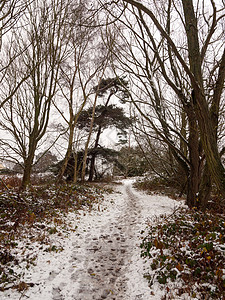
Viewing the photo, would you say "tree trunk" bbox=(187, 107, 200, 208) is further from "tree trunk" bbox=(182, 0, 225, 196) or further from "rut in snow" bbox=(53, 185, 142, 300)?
"tree trunk" bbox=(182, 0, 225, 196)

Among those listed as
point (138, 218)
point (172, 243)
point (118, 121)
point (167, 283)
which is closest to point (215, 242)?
point (172, 243)

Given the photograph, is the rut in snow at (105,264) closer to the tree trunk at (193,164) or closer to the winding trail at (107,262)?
the winding trail at (107,262)

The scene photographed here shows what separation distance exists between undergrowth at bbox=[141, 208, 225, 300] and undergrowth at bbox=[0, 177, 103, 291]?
2092 millimetres

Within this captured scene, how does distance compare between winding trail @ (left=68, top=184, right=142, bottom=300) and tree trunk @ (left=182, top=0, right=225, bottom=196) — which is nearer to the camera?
tree trunk @ (left=182, top=0, right=225, bottom=196)

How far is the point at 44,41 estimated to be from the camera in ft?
17.7

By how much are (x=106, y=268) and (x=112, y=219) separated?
2896mm

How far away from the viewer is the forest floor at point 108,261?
2.56 meters

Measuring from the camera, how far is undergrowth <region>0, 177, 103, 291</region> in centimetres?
292

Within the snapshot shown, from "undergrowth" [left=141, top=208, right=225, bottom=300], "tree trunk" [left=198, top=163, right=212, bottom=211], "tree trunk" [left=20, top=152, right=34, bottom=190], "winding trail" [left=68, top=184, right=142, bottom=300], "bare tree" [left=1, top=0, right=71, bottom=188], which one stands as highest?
"bare tree" [left=1, top=0, right=71, bottom=188]

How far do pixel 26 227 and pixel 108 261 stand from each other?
224cm

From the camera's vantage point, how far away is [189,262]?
2910mm

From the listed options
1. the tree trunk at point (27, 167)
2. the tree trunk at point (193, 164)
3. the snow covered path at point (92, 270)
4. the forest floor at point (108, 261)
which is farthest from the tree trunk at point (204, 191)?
the tree trunk at point (27, 167)

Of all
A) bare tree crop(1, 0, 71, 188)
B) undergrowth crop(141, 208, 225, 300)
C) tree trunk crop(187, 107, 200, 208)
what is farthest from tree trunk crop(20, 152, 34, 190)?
tree trunk crop(187, 107, 200, 208)

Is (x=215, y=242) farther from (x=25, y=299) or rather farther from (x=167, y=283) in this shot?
(x=25, y=299)
